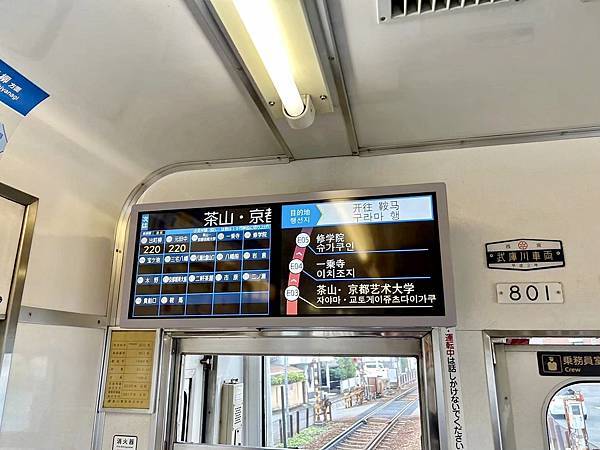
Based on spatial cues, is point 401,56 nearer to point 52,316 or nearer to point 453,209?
point 453,209

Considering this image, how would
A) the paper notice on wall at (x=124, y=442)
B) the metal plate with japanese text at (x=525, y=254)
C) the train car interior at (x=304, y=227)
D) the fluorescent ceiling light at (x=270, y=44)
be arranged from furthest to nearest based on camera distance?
the paper notice on wall at (x=124, y=442) < the metal plate with japanese text at (x=525, y=254) < the train car interior at (x=304, y=227) < the fluorescent ceiling light at (x=270, y=44)

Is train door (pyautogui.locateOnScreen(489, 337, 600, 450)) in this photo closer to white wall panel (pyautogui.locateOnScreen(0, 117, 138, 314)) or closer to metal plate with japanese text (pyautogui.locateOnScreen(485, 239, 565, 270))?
metal plate with japanese text (pyautogui.locateOnScreen(485, 239, 565, 270))

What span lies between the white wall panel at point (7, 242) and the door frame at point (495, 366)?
1.72 metres

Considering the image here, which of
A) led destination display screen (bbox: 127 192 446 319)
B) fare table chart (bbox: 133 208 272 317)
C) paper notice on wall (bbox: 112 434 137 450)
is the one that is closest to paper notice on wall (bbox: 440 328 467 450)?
led destination display screen (bbox: 127 192 446 319)

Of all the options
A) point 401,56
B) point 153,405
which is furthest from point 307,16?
point 153,405

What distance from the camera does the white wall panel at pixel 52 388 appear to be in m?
1.61

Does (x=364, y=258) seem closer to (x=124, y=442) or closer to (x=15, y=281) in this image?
(x=15, y=281)

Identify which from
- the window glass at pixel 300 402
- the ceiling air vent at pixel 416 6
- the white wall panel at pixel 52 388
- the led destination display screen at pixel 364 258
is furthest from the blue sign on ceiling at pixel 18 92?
the window glass at pixel 300 402

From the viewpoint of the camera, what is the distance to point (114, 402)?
200 cm

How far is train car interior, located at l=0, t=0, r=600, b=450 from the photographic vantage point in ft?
4.36

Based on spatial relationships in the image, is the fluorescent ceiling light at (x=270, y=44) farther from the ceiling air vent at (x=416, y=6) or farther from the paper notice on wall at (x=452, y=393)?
the paper notice on wall at (x=452, y=393)

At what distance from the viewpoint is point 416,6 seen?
120 cm

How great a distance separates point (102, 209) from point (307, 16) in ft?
4.55

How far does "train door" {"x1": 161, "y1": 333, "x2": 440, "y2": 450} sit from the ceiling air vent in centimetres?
117
